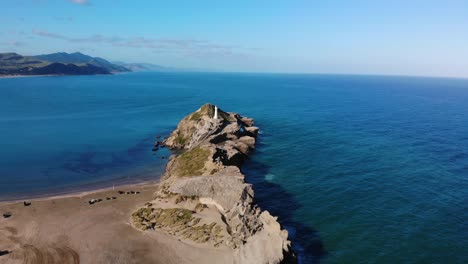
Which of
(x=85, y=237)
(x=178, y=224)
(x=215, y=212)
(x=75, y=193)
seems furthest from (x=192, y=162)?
(x=85, y=237)

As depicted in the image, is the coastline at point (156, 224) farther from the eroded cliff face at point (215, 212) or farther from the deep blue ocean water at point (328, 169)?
the deep blue ocean water at point (328, 169)

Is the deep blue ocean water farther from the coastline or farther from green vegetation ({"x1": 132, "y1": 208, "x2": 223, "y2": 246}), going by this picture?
green vegetation ({"x1": 132, "y1": 208, "x2": 223, "y2": 246})

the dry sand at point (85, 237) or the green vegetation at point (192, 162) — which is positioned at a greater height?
the green vegetation at point (192, 162)

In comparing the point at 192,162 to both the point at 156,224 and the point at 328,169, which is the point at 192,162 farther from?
the point at 328,169

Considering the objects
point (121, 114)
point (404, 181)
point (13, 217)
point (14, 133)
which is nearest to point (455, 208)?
point (404, 181)

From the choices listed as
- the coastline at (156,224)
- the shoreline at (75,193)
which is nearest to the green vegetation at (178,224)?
the coastline at (156,224)

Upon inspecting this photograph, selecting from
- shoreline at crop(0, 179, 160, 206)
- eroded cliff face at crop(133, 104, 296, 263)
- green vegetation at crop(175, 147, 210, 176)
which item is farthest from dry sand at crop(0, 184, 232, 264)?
green vegetation at crop(175, 147, 210, 176)
